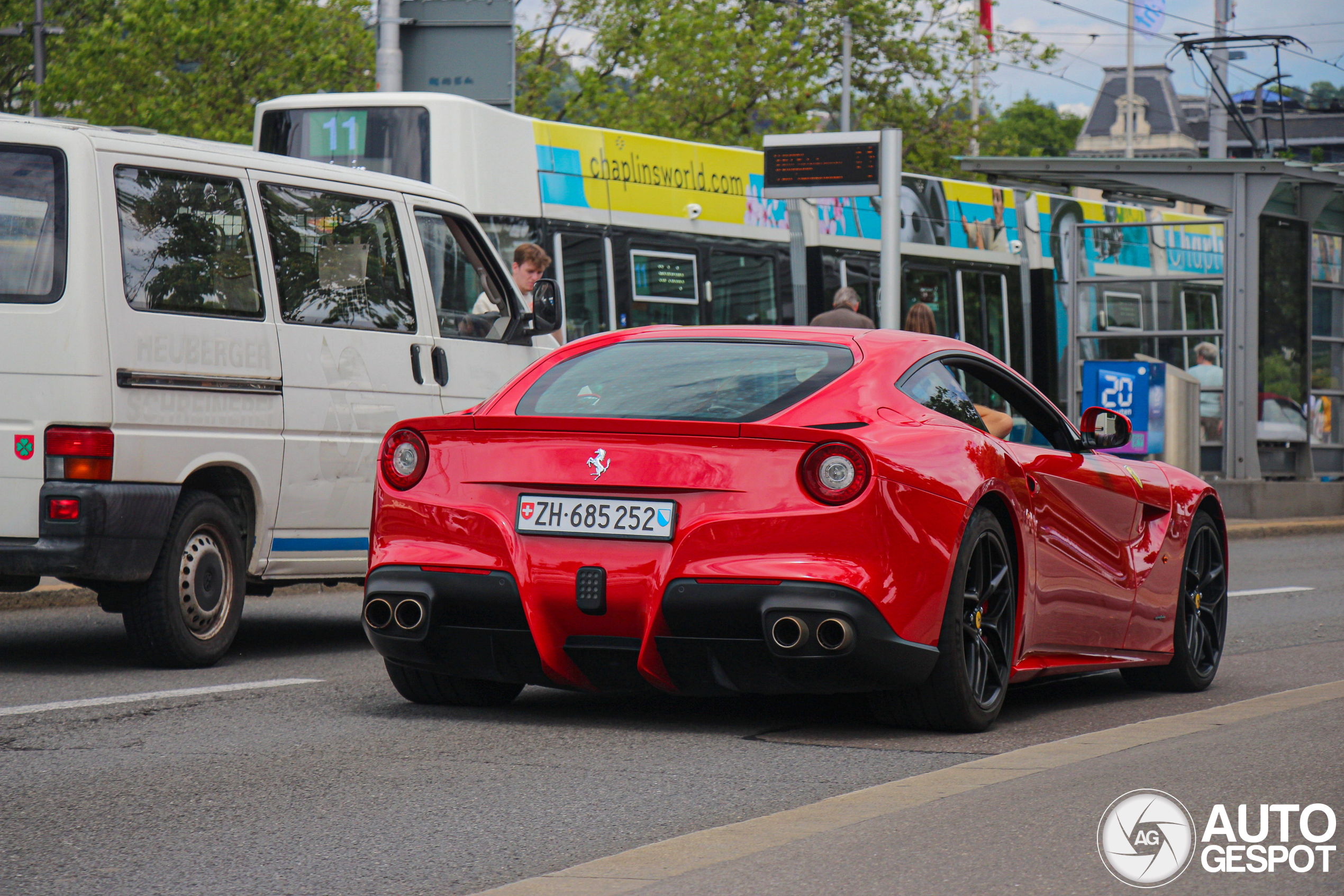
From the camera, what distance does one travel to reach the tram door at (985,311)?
2073 centimetres

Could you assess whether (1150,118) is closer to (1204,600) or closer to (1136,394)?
(1136,394)

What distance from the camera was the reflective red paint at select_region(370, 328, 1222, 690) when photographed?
5.68m

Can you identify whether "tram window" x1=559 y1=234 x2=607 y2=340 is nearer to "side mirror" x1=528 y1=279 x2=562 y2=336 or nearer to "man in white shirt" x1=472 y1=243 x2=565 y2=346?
"man in white shirt" x1=472 y1=243 x2=565 y2=346

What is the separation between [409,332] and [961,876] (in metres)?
5.57

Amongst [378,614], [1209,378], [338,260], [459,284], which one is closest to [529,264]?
[459,284]

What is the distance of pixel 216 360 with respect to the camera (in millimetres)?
7875

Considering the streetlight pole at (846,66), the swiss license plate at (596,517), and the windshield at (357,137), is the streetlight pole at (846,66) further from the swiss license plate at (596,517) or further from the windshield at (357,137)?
the swiss license plate at (596,517)

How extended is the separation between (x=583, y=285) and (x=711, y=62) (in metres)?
24.4

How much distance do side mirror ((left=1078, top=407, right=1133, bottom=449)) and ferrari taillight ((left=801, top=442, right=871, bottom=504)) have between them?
6.08 ft

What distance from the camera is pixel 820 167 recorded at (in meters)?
16.4

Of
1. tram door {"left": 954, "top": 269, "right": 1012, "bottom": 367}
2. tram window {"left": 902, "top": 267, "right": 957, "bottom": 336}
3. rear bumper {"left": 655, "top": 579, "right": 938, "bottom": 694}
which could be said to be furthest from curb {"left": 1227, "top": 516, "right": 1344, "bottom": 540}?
rear bumper {"left": 655, "top": 579, "right": 938, "bottom": 694}

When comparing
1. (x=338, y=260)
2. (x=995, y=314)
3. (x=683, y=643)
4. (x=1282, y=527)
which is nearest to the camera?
(x=683, y=643)

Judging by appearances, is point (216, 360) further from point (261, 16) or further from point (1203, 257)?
point (261, 16)

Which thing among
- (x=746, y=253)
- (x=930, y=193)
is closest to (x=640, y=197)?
(x=746, y=253)
